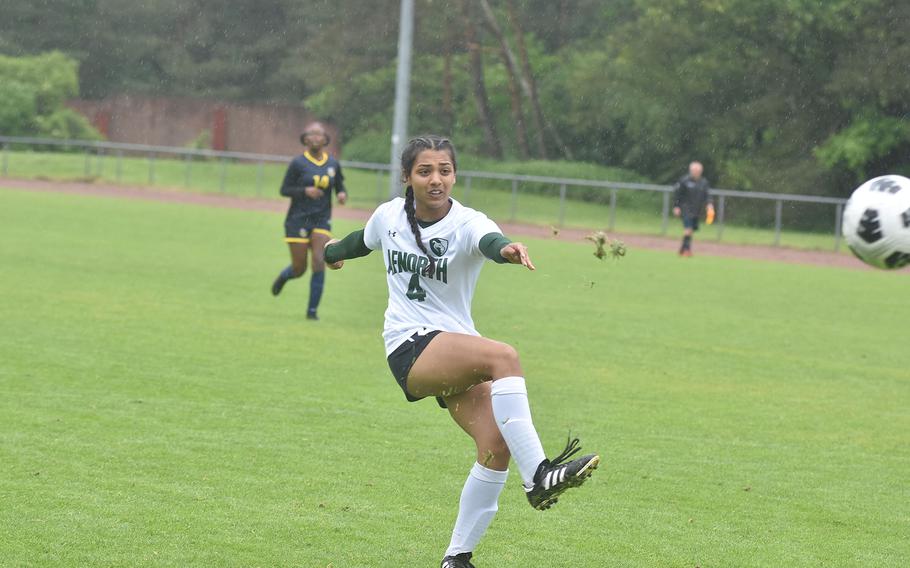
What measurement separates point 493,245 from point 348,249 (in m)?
1.11

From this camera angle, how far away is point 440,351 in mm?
5191

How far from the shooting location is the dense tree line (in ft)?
128

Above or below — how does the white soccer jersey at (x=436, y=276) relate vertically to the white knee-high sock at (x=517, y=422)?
above

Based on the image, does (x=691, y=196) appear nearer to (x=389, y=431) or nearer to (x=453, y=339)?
(x=389, y=431)

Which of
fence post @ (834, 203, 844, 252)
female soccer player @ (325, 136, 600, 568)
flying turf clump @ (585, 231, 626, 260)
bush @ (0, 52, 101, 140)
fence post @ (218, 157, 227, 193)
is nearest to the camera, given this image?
female soccer player @ (325, 136, 600, 568)

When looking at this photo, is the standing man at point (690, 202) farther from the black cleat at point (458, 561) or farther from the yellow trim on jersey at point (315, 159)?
the black cleat at point (458, 561)

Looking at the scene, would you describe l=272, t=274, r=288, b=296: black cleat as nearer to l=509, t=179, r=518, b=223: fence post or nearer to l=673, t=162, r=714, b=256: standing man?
l=673, t=162, r=714, b=256: standing man

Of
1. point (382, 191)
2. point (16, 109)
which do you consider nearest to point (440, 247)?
point (382, 191)

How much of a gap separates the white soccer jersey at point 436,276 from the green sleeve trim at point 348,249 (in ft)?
1.22

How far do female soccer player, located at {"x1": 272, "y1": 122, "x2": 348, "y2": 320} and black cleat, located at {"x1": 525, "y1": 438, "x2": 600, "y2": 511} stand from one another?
27.7 feet

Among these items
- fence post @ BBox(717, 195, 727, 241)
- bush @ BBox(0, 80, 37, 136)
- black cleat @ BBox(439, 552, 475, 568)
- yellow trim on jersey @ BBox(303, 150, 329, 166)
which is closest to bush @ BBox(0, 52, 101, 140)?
bush @ BBox(0, 80, 37, 136)

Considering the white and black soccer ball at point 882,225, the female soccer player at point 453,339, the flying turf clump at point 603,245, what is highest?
the white and black soccer ball at point 882,225

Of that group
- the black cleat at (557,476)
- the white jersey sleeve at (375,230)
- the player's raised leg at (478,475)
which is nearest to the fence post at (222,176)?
the white jersey sleeve at (375,230)

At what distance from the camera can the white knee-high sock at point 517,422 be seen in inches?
198
